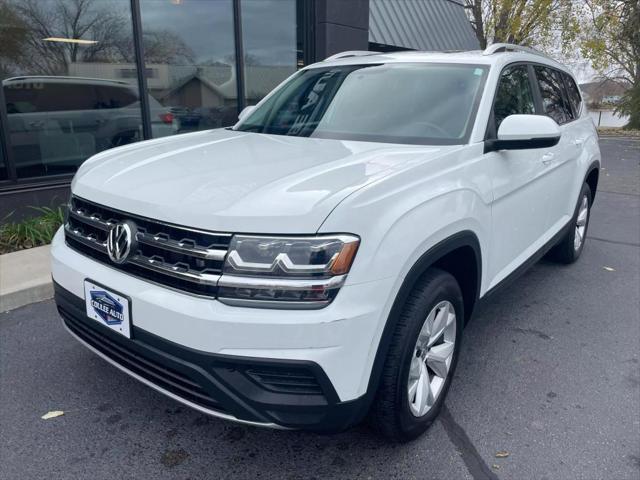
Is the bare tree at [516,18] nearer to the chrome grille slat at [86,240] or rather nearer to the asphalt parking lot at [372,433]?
the asphalt parking lot at [372,433]

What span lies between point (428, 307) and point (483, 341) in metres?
1.50

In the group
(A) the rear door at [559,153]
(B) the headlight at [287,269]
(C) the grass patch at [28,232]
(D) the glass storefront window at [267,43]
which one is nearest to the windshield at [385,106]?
(A) the rear door at [559,153]

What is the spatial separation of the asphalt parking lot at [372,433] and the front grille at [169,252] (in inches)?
34.8

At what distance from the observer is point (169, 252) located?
2.10 meters

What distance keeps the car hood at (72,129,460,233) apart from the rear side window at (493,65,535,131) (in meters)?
0.76

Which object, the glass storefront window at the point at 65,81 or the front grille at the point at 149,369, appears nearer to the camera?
the front grille at the point at 149,369

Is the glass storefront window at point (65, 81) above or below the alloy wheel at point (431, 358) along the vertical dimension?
above

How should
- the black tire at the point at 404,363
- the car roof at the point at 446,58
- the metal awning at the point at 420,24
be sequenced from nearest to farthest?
the black tire at the point at 404,363
the car roof at the point at 446,58
the metal awning at the point at 420,24

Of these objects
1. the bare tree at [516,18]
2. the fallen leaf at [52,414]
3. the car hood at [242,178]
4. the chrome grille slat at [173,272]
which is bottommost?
the fallen leaf at [52,414]

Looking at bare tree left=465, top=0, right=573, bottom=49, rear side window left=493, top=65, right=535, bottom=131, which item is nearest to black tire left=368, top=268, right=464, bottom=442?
rear side window left=493, top=65, right=535, bottom=131

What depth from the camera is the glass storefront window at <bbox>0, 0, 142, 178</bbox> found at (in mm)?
6012

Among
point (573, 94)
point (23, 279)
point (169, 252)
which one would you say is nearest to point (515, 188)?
point (169, 252)

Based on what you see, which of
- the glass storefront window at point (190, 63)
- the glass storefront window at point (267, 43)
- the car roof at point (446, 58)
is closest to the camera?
the car roof at point (446, 58)

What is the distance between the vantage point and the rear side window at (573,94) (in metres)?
4.83
